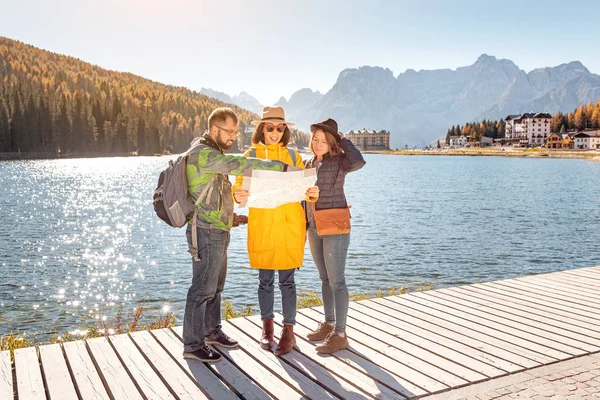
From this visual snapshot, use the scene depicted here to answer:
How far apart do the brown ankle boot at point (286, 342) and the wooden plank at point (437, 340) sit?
1.79 meters

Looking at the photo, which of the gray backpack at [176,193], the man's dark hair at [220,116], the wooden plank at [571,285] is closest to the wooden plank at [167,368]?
the gray backpack at [176,193]

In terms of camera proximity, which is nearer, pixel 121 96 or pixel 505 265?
pixel 505 265

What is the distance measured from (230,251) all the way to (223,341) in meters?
20.3

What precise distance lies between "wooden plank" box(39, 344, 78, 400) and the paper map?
2.70m

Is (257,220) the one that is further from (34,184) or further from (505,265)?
(34,184)

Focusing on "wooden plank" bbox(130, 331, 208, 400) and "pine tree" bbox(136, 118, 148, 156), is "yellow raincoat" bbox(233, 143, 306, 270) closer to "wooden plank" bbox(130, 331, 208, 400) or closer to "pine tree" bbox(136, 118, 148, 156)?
"wooden plank" bbox(130, 331, 208, 400)

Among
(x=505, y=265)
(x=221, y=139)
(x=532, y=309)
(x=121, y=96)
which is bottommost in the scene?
(x=505, y=265)

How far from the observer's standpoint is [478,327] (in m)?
7.46

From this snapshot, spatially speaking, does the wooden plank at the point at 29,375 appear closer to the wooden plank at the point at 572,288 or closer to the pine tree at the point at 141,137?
the wooden plank at the point at 572,288

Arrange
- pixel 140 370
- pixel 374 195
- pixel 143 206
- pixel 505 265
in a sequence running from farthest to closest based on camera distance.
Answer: pixel 374 195 → pixel 143 206 → pixel 505 265 → pixel 140 370

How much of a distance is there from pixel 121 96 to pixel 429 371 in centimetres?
19942

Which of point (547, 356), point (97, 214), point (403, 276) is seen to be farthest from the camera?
point (97, 214)

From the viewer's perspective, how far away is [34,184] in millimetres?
Result: 66812

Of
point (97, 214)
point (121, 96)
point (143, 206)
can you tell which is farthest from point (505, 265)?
point (121, 96)
